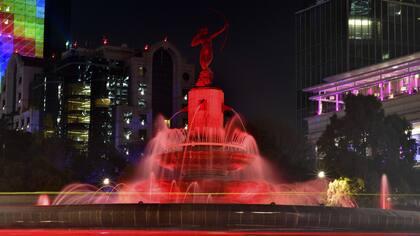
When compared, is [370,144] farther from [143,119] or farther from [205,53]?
[143,119]

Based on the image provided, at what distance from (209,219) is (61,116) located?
339 feet

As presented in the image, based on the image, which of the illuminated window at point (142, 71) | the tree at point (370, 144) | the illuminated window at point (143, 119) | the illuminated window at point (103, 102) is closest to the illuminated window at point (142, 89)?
the illuminated window at point (142, 71)

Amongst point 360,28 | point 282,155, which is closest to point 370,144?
point 282,155

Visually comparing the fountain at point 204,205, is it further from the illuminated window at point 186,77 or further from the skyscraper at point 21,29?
the skyscraper at point 21,29

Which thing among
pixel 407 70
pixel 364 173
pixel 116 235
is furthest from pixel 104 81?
pixel 116 235

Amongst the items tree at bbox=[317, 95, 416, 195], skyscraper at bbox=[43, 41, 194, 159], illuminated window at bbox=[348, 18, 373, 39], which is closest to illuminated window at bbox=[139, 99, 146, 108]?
skyscraper at bbox=[43, 41, 194, 159]

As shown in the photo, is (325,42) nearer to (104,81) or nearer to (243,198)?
(104,81)

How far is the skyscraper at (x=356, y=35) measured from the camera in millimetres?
87500

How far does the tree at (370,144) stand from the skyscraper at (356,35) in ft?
129

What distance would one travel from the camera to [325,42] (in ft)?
299

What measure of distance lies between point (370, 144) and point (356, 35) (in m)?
43.0

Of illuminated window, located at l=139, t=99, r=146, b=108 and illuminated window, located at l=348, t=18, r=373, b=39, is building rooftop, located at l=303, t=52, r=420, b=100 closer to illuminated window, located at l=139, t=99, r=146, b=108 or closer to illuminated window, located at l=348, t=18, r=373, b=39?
illuminated window, located at l=348, t=18, r=373, b=39

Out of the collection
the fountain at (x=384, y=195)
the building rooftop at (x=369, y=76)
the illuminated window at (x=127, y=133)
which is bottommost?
the fountain at (x=384, y=195)

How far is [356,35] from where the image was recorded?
88000 mm
